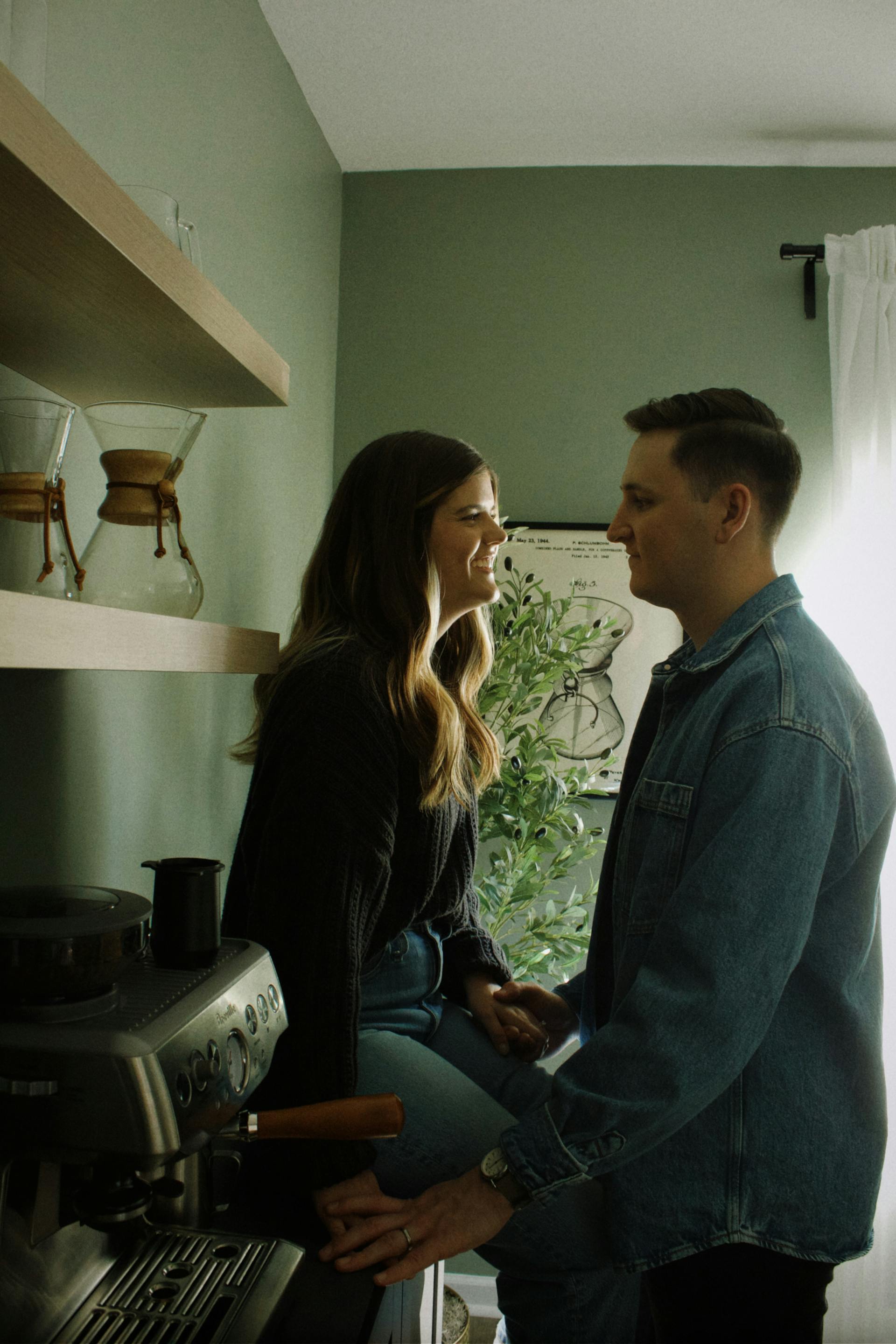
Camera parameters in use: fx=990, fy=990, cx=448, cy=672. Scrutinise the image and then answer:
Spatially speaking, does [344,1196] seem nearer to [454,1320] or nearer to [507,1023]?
[507,1023]

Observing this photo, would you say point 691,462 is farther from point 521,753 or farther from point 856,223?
point 856,223

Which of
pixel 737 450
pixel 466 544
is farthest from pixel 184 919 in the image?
pixel 737 450

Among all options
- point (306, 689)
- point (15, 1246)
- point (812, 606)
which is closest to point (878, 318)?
point (812, 606)

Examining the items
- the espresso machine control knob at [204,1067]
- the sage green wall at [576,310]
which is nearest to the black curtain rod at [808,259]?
the sage green wall at [576,310]

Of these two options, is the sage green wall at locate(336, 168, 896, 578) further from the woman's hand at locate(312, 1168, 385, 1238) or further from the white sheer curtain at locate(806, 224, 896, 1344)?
the woman's hand at locate(312, 1168, 385, 1238)

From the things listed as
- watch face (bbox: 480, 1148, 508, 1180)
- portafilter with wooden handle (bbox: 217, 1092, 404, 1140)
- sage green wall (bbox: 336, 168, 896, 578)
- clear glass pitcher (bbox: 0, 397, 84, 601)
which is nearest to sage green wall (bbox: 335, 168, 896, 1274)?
sage green wall (bbox: 336, 168, 896, 578)

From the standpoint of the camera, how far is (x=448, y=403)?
275cm

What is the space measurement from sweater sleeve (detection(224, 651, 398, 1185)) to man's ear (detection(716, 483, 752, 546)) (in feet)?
1.72

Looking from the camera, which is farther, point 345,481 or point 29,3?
point 345,481

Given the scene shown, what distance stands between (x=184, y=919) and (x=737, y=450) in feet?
3.15

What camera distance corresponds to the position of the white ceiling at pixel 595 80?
2080 millimetres

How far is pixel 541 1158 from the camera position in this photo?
1029 millimetres

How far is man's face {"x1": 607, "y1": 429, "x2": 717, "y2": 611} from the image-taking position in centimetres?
137

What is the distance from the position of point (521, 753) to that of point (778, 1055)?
1.14 meters
